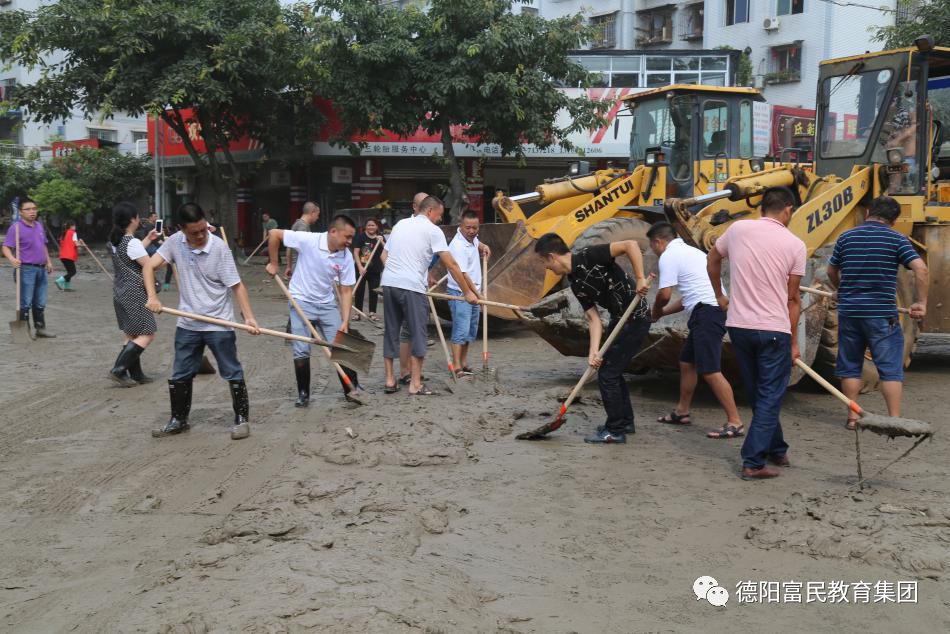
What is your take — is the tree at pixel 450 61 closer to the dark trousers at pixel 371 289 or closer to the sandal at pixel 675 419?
the dark trousers at pixel 371 289

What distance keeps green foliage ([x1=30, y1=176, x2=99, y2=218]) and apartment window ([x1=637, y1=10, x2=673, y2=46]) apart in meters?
20.1

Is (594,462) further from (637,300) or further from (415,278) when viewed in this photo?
(415,278)

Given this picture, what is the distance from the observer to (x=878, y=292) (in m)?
6.23

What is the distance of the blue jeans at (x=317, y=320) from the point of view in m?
7.46

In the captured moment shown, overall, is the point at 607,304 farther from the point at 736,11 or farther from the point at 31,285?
the point at 736,11

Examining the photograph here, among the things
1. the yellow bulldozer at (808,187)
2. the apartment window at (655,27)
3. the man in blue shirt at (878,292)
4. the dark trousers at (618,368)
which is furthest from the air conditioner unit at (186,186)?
the man in blue shirt at (878,292)

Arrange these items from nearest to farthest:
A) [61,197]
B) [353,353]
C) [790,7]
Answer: [353,353]
[790,7]
[61,197]

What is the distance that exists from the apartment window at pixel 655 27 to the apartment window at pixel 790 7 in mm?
4232

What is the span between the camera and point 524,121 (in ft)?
62.5

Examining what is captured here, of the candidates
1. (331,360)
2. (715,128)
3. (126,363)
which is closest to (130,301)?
(126,363)

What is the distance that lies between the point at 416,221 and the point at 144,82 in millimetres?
15379

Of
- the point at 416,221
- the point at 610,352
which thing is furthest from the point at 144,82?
the point at 610,352

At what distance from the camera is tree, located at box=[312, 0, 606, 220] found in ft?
59.7

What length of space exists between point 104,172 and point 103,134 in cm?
1159
